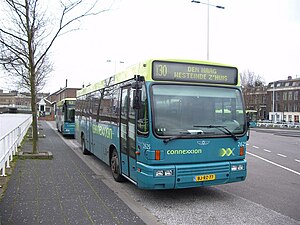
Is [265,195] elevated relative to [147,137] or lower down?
lower down

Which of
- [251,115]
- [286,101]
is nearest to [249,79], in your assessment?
[286,101]

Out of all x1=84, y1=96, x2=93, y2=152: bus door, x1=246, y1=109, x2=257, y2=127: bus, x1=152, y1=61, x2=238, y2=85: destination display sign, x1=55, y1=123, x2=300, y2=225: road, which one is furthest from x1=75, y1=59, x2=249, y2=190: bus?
x1=84, y1=96, x2=93, y2=152: bus door

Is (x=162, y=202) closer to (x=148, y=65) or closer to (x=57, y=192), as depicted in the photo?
(x=57, y=192)

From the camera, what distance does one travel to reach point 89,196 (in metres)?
6.94

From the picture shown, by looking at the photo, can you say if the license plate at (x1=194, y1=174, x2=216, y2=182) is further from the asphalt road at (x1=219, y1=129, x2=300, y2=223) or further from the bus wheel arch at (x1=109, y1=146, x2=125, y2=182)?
the bus wheel arch at (x1=109, y1=146, x2=125, y2=182)

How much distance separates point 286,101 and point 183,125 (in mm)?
85627

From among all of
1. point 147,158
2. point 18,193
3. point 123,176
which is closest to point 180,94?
point 147,158

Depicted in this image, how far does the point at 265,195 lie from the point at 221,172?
150 centimetres

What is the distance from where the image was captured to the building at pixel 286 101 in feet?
267

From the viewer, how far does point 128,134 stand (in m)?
7.29

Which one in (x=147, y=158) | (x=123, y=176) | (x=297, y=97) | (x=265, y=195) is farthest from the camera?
(x=297, y=97)

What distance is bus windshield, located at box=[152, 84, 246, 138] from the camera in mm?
6473

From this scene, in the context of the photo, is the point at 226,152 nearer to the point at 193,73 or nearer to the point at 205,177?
the point at 205,177

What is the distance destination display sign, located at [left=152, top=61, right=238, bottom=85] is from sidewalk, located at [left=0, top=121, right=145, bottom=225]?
8.91 ft
